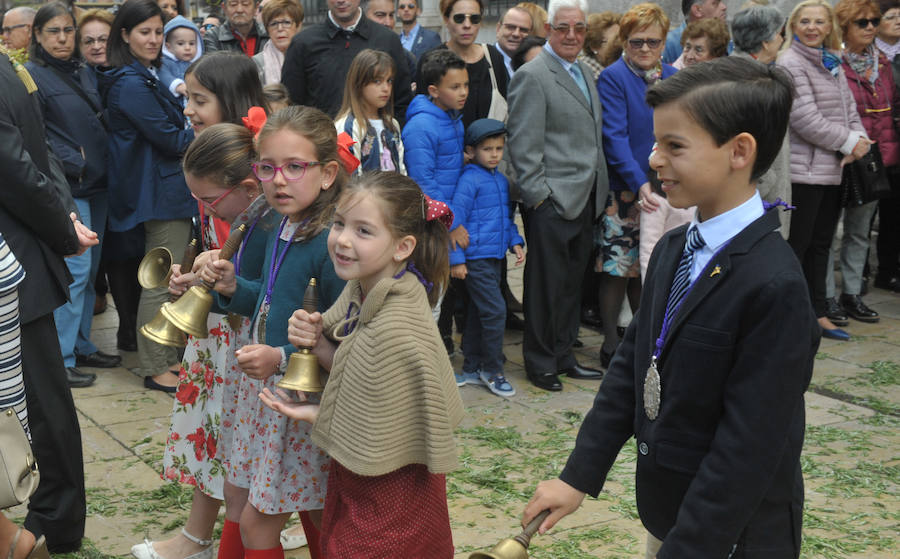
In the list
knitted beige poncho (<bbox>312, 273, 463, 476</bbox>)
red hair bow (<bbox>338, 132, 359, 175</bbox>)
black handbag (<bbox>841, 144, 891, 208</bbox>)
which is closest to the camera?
knitted beige poncho (<bbox>312, 273, 463, 476</bbox>)

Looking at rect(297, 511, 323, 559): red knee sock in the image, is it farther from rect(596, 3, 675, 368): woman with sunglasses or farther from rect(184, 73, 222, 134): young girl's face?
rect(596, 3, 675, 368): woman with sunglasses

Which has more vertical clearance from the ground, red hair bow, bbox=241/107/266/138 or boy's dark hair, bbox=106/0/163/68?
boy's dark hair, bbox=106/0/163/68

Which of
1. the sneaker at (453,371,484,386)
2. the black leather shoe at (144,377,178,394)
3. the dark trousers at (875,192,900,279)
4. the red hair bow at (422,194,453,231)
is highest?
the red hair bow at (422,194,453,231)

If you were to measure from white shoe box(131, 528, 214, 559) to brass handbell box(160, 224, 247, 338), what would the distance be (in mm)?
1097

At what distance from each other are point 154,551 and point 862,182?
5833mm

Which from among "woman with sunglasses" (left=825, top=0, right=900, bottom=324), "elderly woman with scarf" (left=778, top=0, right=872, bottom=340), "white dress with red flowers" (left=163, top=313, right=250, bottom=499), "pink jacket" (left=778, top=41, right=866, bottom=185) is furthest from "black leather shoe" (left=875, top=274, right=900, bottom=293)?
"white dress with red flowers" (left=163, top=313, right=250, bottom=499)

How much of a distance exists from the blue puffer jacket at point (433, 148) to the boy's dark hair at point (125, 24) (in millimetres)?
1764

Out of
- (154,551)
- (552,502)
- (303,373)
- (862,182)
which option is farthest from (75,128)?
(862,182)

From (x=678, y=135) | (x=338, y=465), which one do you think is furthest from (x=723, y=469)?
(x=338, y=465)

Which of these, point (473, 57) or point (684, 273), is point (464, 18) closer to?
point (473, 57)

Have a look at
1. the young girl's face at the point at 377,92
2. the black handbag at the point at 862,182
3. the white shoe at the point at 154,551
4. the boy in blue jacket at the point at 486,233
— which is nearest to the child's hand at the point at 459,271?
the boy in blue jacket at the point at 486,233

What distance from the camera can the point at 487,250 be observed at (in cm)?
616

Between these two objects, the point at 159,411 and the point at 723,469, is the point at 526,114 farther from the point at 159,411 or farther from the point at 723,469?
the point at 723,469

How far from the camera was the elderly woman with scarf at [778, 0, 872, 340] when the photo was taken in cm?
730
